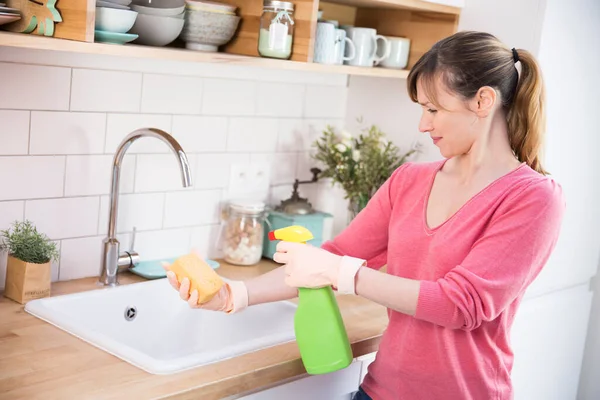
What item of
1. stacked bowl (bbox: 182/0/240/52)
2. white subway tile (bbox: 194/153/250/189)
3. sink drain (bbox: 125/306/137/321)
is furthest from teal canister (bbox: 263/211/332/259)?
stacked bowl (bbox: 182/0/240/52)

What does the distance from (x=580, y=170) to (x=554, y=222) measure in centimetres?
97

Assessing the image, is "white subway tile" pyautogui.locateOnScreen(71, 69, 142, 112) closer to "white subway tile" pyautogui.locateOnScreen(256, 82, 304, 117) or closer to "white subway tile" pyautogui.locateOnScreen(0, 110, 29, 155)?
"white subway tile" pyautogui.locateOnScreen(0, 110, 29, 155)

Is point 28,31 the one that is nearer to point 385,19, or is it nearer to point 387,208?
point 387,208

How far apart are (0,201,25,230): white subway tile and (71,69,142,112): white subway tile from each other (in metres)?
0.26

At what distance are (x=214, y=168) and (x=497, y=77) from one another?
0.99 m

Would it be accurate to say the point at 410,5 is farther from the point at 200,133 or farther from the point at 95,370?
the point at 95,370

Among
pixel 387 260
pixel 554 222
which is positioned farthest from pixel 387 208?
pixel 554 222

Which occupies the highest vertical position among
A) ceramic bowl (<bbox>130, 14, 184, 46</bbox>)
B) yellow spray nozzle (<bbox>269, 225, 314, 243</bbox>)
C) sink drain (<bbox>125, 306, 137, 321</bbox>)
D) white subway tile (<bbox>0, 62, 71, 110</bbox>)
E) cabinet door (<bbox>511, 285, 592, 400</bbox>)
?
ceramic bowl (<bbox>130, 14, 184, 46</bbox>)

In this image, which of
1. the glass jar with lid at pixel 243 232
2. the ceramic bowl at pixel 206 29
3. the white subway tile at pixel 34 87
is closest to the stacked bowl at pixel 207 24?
the ceramic bowl at pixel 206 29

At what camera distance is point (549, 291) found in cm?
248

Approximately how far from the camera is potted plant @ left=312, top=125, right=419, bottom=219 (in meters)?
A: 2.46

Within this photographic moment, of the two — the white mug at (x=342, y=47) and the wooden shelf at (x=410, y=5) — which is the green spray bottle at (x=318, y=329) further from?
the wooden shelf at (x=410, y=5)

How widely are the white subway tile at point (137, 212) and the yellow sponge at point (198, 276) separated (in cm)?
54

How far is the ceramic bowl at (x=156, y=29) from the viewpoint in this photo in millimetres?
1803
